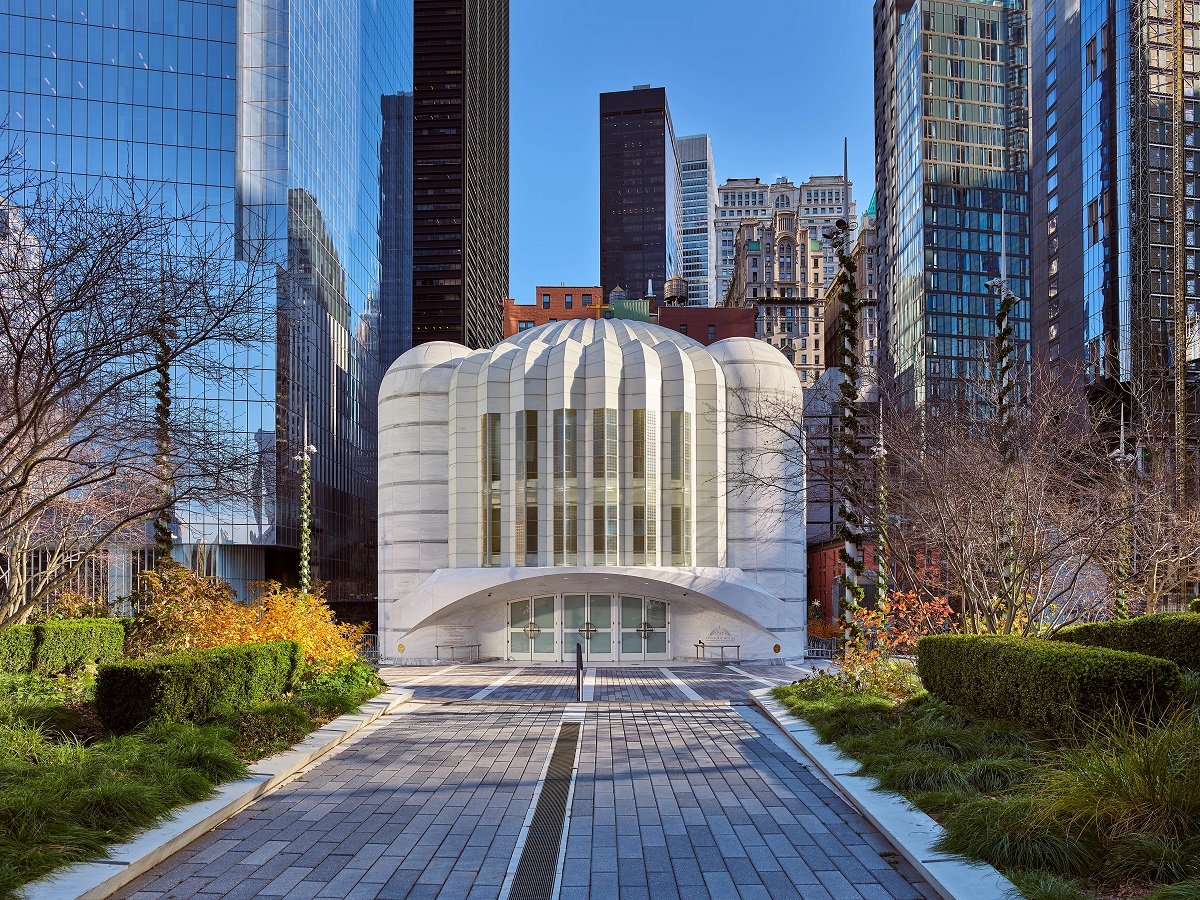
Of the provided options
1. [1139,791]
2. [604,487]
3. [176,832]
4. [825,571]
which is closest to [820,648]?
[604,487]

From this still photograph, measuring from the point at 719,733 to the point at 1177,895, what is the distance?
11432 mm

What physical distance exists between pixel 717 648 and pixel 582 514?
6.77 metres

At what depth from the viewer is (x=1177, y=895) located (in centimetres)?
642

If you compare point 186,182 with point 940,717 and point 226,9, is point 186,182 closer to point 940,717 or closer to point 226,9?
point 226,9

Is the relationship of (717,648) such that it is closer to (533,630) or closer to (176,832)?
(533,630)

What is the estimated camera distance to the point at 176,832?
9375 millimetres

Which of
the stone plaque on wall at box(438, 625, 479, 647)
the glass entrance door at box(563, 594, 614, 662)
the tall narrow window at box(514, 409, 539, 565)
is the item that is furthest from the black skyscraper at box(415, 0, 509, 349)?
the glass entrance door at box(563, 594, 614, 662)

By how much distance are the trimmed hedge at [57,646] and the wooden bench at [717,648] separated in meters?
19.8

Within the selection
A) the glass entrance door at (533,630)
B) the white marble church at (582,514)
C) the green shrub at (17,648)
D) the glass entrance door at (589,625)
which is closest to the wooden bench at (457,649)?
the white marble church at (582,514)

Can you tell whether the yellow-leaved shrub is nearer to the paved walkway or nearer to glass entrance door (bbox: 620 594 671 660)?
the paved walkway

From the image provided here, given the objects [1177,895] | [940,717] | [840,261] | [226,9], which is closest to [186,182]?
[226,9]

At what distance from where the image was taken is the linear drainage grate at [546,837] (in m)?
8.38

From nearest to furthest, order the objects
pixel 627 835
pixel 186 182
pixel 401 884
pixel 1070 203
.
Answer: pixel 401 884 → pixel 627 835 → pixel 186 182 → pixel 1070 203

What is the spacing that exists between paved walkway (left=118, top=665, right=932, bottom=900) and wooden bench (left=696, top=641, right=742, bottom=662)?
18.7m
